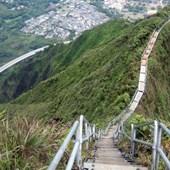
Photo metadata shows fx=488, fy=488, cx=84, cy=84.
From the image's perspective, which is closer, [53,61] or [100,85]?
[100,85]

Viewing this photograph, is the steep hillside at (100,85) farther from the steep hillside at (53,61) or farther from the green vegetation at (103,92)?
the steep hillside at (53,61)

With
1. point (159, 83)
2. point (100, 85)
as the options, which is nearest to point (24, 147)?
point (100, 85)

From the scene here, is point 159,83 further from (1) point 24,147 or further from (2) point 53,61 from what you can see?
(2) point 53,61

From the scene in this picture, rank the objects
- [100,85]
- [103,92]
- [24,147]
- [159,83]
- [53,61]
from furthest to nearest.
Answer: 1. [53,61]
2. [159,83]
3. [100,85]
4. [103,92]
5. [24,147]

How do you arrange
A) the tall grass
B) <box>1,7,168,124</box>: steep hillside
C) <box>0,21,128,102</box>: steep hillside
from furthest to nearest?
<box>0,21,128,102</box>: steep hillside, <box>1,7,168,124</box>: steep hillside, the tall grass

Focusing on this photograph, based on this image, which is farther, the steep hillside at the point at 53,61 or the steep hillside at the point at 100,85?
the steep hillside at the point at 53,61

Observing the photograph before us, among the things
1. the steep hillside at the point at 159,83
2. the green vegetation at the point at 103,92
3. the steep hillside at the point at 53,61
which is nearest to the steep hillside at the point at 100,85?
the green vegetation at the point at 103,92

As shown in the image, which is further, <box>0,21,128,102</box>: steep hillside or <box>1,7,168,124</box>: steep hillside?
<box>0,21,128,102</box>: steep hillside

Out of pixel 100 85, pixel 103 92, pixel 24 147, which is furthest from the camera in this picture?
pixel 100 85

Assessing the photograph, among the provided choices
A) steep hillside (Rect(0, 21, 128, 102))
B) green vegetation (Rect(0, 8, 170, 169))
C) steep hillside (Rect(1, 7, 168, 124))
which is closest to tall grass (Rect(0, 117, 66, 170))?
green vegetation (Rect(0, 8, 170, 169))

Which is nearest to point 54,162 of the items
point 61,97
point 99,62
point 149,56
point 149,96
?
point 149,96

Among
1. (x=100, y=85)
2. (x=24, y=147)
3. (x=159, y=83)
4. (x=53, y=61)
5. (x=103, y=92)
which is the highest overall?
(x=53, y=61)

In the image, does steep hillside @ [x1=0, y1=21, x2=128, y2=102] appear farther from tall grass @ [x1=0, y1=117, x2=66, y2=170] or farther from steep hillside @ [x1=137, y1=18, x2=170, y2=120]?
tall grass @ [x1=0, y1=117, x2=66, y2=170]

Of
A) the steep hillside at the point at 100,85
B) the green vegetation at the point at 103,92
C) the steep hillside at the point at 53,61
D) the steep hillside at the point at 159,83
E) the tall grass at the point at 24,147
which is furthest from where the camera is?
the steep hillside at the point at 53,61
